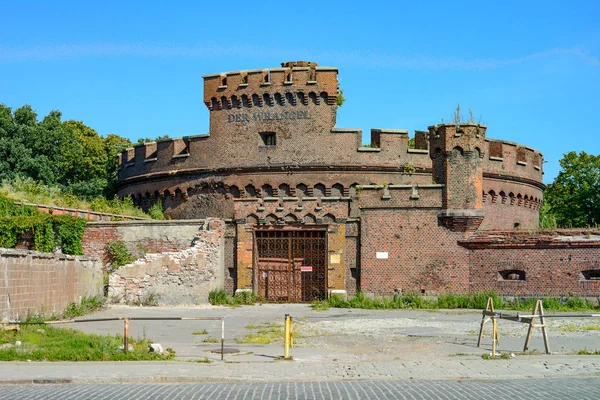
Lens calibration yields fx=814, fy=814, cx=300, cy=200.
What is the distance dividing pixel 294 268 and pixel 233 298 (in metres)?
2.61

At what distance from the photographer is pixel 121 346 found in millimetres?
16094

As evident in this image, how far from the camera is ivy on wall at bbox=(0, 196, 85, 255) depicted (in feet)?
100

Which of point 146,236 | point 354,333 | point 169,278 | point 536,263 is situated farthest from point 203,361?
point 146,236

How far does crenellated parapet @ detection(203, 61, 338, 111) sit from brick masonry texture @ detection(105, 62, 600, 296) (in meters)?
0.05

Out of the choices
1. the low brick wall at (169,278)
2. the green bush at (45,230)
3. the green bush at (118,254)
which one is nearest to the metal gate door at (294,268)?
the low brick wall at (169,278)

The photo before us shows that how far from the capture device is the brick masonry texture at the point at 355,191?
29922 millimetres

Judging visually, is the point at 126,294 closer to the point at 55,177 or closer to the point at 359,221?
the point at 359,221

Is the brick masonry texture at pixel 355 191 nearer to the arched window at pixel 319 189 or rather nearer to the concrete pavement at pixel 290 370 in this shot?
the arched window at pixel 319 189

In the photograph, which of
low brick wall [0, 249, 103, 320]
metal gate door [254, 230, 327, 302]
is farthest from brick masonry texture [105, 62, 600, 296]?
low brick wall [0, 249, 103, 320]

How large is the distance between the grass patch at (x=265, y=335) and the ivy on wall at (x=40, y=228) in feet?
41.1

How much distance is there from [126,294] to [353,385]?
18115 millimetres

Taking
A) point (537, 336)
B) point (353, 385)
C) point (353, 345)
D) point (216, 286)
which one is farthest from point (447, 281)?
point (353, 385)

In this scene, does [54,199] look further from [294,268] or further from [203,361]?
[203,361]

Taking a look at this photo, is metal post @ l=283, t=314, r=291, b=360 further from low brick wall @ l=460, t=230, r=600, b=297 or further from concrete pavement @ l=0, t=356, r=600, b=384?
low brick wall @ l=460, t=230, r=600, b=297
